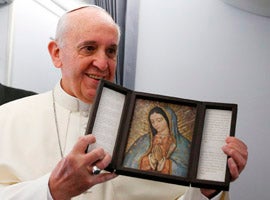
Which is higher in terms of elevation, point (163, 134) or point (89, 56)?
point (89, 56)

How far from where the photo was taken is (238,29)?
3.18 meters

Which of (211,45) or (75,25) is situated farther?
(211,45)

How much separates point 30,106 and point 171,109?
33.7 inches

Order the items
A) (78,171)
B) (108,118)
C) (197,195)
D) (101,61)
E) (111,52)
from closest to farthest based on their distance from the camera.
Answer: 1. (78,171)
2. (108,118)
3. (197,195)
4. (101,61)
5. (111,52)

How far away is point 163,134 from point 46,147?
2.25 feet

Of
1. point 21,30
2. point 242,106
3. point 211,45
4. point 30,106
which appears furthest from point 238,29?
point 30,106

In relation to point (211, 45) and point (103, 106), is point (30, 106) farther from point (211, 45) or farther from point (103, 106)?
point (211, 45)

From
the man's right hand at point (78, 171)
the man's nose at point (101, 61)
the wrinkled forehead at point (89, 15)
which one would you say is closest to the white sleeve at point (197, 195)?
the man's right hand at point (78, 171)

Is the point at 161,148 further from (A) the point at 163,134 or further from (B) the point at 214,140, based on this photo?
(B) the point at 214,140

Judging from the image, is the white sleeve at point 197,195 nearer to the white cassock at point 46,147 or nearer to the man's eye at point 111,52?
the white cassock at point 46,147

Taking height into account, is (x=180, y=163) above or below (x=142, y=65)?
below

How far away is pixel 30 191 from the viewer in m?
1.41

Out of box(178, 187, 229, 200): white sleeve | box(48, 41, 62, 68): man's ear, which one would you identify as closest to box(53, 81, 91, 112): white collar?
box(48, 41, 62, 68): man's ear

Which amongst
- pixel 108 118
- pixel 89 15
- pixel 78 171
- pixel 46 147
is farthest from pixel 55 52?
pixel 78 171
